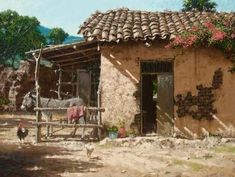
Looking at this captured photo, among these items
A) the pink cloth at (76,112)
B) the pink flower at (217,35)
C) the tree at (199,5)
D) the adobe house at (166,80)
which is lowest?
the pink cloth at (76,112)

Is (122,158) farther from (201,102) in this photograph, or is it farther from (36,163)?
(201,102)

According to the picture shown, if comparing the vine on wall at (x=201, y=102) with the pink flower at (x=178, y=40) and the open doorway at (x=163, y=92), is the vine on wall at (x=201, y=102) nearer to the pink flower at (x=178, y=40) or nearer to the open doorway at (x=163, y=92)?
the open doorway at (x=163, y=92)

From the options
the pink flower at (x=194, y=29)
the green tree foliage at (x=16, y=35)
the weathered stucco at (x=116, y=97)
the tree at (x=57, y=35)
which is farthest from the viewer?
the tree at (x=57, y=35)

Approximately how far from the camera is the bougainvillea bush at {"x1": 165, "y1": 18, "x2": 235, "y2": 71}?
542 inches

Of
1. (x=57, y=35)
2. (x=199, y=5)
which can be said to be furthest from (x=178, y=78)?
(x=57, y=35)

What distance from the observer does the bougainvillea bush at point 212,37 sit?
13.8 m

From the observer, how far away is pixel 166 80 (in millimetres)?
14672

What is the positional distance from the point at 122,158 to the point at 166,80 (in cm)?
469

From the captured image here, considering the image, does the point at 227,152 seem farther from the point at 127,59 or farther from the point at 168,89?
the point at 127,59

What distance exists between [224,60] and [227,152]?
13.1 feet

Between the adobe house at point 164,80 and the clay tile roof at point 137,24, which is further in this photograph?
the adobe house at point 164,80

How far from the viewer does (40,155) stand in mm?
11438

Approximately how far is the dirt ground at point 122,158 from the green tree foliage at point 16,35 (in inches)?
1526

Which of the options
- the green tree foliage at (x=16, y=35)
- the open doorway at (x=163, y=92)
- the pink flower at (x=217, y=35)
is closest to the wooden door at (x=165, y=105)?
the open doorway at (x=163, y=92)
